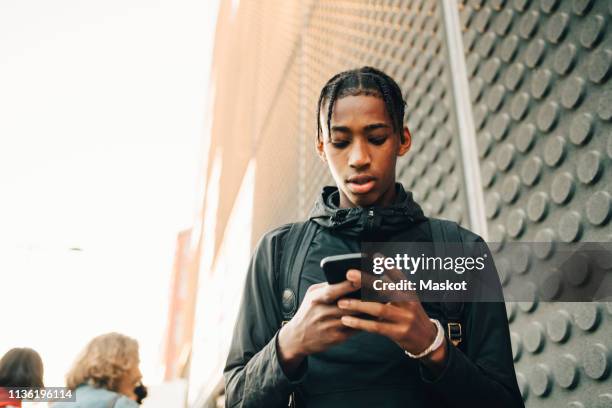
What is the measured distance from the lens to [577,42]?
1799 mm

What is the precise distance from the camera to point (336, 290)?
80 cm

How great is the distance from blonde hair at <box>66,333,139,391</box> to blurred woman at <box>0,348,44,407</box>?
0.17m

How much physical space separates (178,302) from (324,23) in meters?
72.8

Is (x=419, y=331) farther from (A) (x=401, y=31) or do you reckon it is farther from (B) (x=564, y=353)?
(A) (x=401, y=31)

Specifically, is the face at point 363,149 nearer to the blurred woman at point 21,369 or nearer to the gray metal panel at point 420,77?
the gray metal panel at point 420,77

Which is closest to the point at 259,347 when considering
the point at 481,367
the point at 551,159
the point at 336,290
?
the point at 336,290

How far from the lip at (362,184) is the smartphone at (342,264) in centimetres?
29

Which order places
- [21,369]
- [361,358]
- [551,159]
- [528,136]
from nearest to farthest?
[361,358] < [551,159] < [528,136] < [21,369]

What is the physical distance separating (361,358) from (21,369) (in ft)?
8.39

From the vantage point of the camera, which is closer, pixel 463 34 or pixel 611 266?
pixel 611 266

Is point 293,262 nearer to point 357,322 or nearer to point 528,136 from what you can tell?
point 357,322

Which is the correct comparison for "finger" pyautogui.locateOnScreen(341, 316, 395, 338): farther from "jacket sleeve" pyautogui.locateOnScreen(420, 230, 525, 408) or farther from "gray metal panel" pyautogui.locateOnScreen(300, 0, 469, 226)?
"gray metal panel" pyautogui.locateOnScreen(300, 0, 469, 226)

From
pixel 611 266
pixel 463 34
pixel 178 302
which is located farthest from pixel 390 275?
pixel 178 302

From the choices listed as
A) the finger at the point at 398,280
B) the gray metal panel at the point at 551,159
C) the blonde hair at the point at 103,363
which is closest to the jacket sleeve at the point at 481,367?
the finger at the point at 398,280
